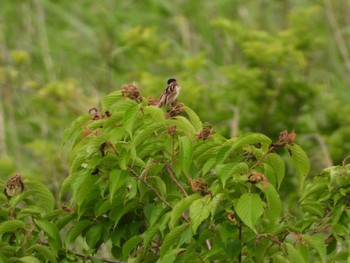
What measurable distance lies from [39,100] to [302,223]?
232 inches

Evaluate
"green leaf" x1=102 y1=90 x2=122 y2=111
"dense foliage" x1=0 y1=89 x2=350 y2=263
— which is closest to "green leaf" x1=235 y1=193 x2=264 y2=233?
"dense foliage" x1=0 y1=89 x2=350 y2=263

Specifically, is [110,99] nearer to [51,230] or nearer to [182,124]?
[182,124]

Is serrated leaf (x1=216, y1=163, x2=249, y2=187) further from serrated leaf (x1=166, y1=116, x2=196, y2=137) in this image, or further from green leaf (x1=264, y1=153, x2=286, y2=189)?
serrated leaf (x1=166, y1=116, x2=196, y2=137)

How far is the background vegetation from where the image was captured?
8992mm

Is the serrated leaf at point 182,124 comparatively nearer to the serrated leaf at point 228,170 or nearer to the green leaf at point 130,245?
the serrated leaf at point 228,170

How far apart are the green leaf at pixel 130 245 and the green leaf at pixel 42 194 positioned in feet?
1.37

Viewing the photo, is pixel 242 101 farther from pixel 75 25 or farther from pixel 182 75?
pixel 75 25

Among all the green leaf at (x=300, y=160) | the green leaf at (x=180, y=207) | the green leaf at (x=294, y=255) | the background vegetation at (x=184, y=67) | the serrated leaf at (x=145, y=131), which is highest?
the background vegetation at (x=184, y=67)

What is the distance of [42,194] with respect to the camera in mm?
4258

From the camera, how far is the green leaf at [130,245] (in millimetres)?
4008

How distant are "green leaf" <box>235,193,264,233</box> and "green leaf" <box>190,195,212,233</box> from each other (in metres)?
0.11

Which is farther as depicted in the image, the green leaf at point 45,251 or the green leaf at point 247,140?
the green leaf at point 45,251

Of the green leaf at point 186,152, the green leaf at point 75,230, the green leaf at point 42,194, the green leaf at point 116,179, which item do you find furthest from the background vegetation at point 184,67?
the green leaf at point 186,152

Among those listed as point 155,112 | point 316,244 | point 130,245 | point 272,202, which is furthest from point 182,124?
point 316,244
